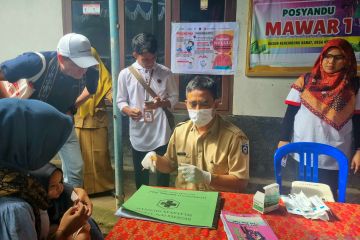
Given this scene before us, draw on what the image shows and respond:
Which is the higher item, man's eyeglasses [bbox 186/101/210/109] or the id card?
man's eyeglasses [bbox 186/101/210/109]

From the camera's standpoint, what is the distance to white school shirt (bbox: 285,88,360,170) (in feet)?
7.61

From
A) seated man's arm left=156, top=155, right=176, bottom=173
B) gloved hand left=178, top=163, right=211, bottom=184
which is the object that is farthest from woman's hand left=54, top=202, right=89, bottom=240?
seated man's arm left=156, top=155, right=176, bottom=173

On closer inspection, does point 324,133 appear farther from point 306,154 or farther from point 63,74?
point 63,74

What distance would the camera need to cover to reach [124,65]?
383cm

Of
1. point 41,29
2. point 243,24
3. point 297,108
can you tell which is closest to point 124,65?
point 41,29

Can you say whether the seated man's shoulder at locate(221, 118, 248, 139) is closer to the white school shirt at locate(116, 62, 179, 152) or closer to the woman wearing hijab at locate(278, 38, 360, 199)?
the woman wearing hijab at locate(278, 38, 360, 199)

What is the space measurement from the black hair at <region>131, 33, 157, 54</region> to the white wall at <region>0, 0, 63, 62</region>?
161 centimetres

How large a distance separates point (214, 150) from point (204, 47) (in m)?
1.79

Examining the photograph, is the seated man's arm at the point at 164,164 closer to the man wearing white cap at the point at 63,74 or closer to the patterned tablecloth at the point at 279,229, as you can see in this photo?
the patterned tablecloth at the point at 279,229

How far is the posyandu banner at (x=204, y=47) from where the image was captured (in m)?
3.39

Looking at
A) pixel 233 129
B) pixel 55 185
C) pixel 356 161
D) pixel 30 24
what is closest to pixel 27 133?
pixel 55 185

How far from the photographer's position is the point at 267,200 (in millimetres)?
1432

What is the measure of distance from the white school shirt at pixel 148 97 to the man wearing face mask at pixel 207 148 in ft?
2.63

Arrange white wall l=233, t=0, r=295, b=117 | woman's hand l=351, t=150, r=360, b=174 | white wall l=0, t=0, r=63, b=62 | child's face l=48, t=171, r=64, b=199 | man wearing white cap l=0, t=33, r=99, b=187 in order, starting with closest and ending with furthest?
child's face l=48, t=171, r=64, b=199 < man wearing white cap l=0, t=33, r=99, b=187 < woman's hand l=351, t=150, r=360, b=174 < white wall l=233, t=0, r=295, b=117 < white wall l=0, t=0, r=63, b=62
